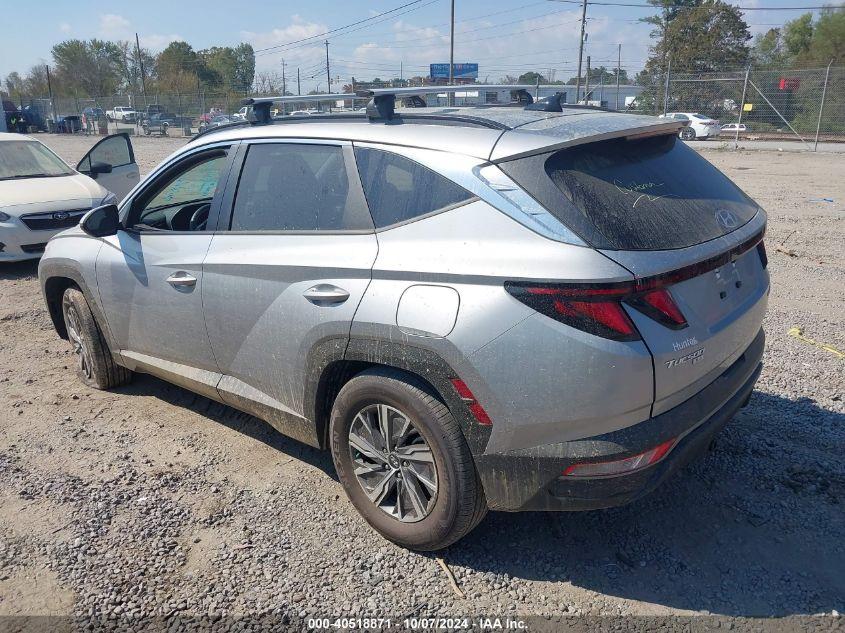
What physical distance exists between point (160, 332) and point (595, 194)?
8.85 feet

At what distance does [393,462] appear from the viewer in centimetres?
297

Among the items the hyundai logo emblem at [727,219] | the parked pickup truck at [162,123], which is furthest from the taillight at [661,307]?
the parked pickup truck at [162,123]

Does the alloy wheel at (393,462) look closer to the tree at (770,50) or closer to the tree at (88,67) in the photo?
the tree at (770,50)

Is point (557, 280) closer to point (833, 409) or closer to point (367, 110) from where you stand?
point (367, 110)

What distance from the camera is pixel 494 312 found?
2469 mm

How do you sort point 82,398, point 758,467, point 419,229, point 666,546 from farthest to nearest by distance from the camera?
point 82,398 < point 758,467 < point 666,546 < point 419,229

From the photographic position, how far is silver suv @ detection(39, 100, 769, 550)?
2.42 meters

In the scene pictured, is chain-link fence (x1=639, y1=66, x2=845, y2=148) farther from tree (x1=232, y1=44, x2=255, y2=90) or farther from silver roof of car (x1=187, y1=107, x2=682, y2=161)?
tree (x1=232, y1=44, x2=255, y2=90)

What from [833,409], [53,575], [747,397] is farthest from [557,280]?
[833,409]

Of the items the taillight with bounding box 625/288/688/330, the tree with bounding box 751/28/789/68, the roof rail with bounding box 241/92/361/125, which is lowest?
the taillight with bounding box 625/288/688/330

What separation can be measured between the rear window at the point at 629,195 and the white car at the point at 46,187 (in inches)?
288

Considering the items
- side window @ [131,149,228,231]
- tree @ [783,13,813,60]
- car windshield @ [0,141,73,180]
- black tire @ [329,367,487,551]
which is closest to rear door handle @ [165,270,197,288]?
side window @ [131,149,228,231]

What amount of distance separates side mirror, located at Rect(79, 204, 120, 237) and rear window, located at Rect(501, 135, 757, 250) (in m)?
2.69

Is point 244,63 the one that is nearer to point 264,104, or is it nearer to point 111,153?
point 111,153
